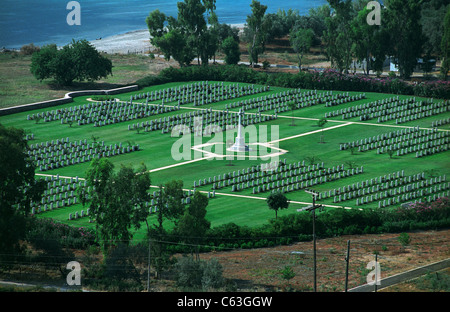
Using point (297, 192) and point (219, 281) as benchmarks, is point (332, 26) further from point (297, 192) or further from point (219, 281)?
point (219, 281)

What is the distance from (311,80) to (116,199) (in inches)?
2371

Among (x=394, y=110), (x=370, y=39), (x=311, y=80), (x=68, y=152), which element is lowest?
(x=68, y=152)

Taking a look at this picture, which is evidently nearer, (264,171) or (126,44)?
(264,171)

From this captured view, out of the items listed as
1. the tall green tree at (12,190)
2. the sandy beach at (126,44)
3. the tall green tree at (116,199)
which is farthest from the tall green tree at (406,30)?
the tall green tree at (12,190)

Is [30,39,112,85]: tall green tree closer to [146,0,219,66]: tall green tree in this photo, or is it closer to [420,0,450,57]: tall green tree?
[146,0,219,66]: tall green tree

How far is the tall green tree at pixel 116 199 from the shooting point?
156ft

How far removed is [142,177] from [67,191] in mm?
17892

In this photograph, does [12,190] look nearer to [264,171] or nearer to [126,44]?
[264,171]

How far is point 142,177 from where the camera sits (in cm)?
4797

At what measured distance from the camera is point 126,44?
570ft

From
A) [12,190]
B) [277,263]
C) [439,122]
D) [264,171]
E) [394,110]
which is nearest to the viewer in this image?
[12,190]

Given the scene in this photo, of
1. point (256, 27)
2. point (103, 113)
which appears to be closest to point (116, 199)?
point (103, 113)
